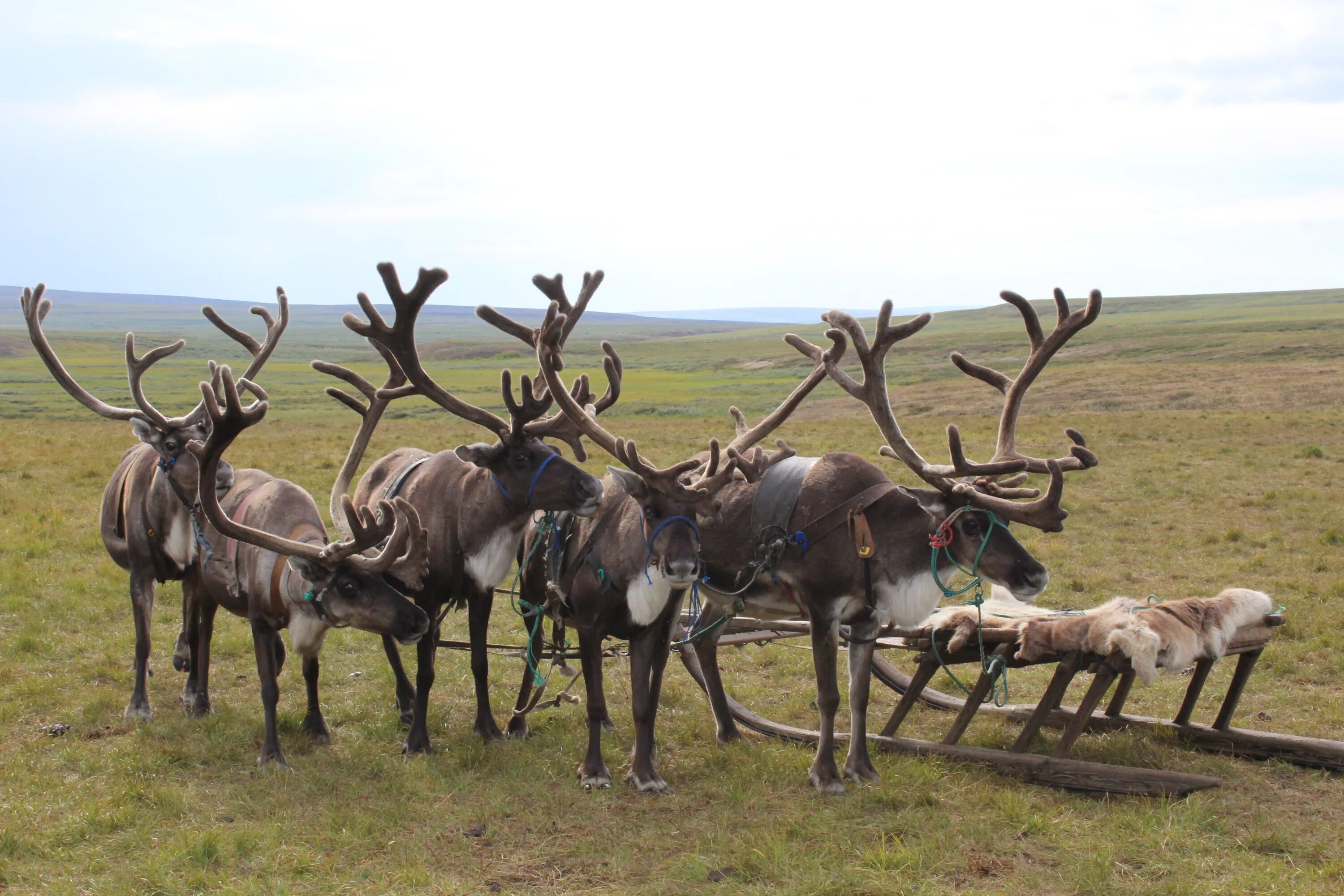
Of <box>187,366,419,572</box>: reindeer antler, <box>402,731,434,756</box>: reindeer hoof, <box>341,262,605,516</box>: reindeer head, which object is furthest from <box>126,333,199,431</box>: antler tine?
<box>402,731,434,756</box>: reindeer hoof

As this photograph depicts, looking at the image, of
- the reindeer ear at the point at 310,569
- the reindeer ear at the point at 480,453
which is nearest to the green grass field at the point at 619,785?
the reindeer ear at the point at 310,569

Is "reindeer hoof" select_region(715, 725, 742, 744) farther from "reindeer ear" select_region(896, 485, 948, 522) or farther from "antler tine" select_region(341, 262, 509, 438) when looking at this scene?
"antler tine" select_region(341, 262, 509, 438)

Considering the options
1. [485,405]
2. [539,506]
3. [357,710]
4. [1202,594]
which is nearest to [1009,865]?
[539,506]

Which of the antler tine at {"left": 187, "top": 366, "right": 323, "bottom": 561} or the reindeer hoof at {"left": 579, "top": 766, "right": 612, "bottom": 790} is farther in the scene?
the reindeer hoof at {"left": 579, "top": 766, "right": 612, "bottom": 790}

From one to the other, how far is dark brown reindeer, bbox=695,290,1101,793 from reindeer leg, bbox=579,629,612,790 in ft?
3.13

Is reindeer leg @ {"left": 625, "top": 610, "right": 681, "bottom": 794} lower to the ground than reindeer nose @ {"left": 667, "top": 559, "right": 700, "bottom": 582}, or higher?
lower

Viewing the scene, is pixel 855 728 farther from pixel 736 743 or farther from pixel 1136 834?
pixel 1136 834

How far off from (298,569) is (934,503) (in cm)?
426

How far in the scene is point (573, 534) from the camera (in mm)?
7551

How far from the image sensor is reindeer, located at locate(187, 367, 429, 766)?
673cm

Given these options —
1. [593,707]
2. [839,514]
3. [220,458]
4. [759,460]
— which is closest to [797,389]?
[759,460]

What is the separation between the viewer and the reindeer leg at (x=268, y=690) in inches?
285

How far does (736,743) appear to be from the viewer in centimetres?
783

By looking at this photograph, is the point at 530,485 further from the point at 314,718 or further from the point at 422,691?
the point at 314,718
